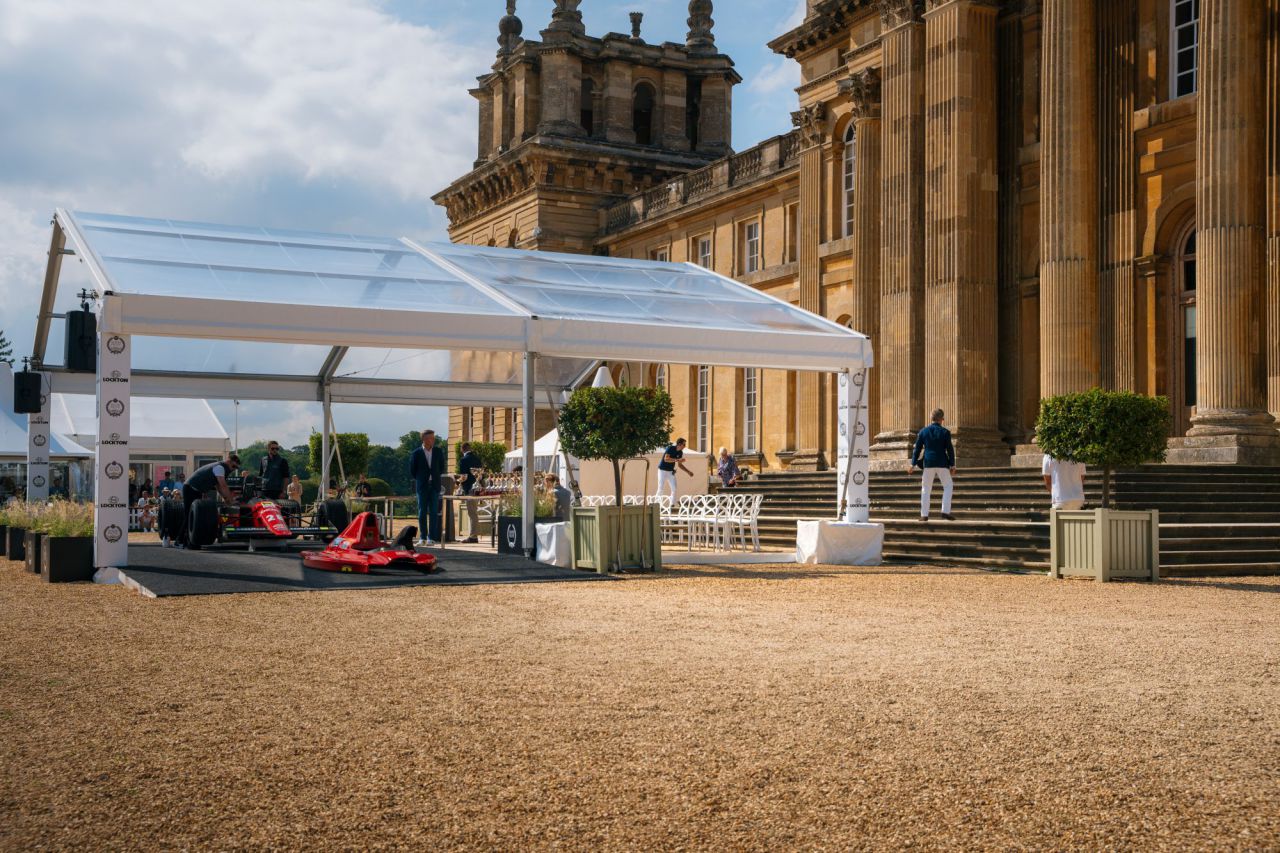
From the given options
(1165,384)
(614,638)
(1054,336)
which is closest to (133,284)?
(614,638)

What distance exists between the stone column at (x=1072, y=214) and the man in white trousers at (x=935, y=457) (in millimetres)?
3936

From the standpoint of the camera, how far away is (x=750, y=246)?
36.6m

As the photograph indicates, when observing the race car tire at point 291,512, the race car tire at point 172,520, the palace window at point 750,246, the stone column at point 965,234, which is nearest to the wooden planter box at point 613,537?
the race car tire at point 291,512

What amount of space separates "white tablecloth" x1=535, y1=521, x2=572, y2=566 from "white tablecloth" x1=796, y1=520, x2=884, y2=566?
3437 mm

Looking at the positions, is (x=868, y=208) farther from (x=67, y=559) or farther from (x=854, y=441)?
(x=67, y=559)

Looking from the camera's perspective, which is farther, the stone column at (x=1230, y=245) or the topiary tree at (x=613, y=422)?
the stone column at (x=1230, y=245)

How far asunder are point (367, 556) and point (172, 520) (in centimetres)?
584

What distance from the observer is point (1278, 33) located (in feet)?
63.4

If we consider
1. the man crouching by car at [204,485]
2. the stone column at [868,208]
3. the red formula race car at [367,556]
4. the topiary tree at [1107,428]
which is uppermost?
the stone column at [868,208]

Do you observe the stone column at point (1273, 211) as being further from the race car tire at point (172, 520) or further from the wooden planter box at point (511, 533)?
the race car tire at point (172, 520)

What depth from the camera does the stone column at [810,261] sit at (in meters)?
30.8

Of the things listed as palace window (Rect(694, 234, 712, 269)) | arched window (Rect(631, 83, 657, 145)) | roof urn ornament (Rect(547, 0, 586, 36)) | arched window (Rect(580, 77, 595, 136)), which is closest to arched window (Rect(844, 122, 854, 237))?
palace window (Rect(694, 234, 712, 269))

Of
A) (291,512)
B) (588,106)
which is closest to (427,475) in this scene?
(291,512)

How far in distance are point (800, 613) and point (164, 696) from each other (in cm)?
546
